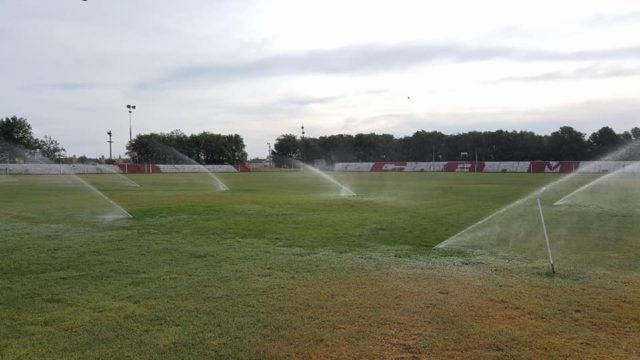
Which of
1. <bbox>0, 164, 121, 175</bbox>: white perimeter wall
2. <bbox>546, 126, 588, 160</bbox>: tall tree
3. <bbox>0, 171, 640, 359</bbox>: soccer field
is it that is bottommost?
<bbox>0, 171, 640, 359</bbox>: soccer field

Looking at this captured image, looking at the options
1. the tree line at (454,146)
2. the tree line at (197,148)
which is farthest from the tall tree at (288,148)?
the tree line at (197,148)

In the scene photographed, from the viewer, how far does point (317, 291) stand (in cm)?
848

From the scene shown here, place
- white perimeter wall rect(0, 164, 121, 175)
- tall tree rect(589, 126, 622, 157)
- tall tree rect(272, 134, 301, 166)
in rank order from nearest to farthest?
white perimeter wall rect(0, 164, 121, 175), tall tree rect(589, 126, 622, 157), tall tree rect(272, 134, 301, 166)

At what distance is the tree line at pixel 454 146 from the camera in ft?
416

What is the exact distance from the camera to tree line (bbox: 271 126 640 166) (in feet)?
416

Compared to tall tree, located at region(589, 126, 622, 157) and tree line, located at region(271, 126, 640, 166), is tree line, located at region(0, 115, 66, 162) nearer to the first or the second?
tree line, located at region(271, 126, 640, 166)

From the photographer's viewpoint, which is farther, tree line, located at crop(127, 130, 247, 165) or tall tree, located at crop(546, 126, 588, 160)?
tree line, located at crop(127, 130, 247, 165)

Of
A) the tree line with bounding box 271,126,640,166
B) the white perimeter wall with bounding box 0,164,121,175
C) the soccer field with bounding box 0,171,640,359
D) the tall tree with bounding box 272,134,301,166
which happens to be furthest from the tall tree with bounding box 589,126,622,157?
the soccer field with bounding box 0,171,640,359

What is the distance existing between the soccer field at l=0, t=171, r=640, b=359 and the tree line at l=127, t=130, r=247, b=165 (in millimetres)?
120260

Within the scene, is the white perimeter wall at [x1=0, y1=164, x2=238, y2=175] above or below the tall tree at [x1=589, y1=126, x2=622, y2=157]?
below

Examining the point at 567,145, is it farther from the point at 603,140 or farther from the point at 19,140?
the point at 19,140

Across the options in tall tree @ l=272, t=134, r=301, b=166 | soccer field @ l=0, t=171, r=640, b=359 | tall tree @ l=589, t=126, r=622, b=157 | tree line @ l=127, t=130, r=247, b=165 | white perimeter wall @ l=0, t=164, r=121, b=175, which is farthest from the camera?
tall tree @ l=272, t=134, r=301, b=166

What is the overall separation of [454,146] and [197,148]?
245 feet

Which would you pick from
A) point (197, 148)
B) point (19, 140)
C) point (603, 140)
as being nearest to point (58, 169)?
point (19, 140)
